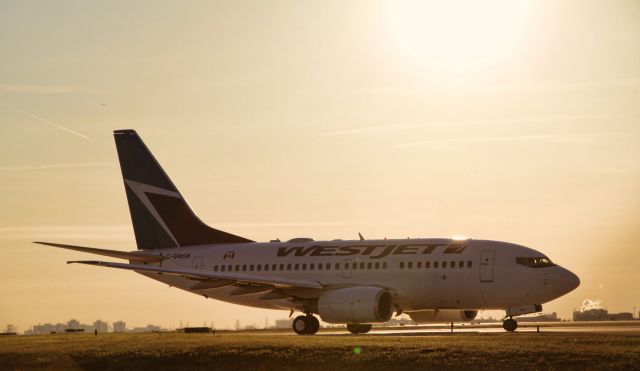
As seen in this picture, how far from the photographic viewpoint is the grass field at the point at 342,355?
32.1m

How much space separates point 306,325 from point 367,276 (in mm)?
4222

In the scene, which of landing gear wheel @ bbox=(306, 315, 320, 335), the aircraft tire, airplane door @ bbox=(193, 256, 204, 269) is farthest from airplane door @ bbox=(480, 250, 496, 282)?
airplane door @ bbox=(193, 256, 204, 269)

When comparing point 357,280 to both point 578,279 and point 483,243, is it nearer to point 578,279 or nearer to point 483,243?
point 483,243

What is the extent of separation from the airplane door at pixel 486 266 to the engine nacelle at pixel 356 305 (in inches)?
195

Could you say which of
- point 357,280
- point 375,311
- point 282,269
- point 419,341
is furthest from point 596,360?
point 282,269

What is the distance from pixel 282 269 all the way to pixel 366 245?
17.9 feet

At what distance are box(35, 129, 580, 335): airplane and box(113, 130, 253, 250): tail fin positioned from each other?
125 cm

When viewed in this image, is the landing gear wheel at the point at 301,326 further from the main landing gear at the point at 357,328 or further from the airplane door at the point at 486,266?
the airplane door at the point at 486,266

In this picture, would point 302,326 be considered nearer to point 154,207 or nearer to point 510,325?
point 510,325

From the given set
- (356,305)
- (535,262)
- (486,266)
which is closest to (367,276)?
(356,305)

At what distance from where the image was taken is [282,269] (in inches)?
2248

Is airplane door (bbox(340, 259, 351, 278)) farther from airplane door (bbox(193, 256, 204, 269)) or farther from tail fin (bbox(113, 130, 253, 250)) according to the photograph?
airplane door (bbox(193, 256, 204, 269))

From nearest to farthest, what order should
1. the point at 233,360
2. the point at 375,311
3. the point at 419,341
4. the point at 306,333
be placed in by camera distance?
1. the point at 233,360
2. the point at 419,341
3. the point at 375,311
4. the point at 306,333

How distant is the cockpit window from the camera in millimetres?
50406
